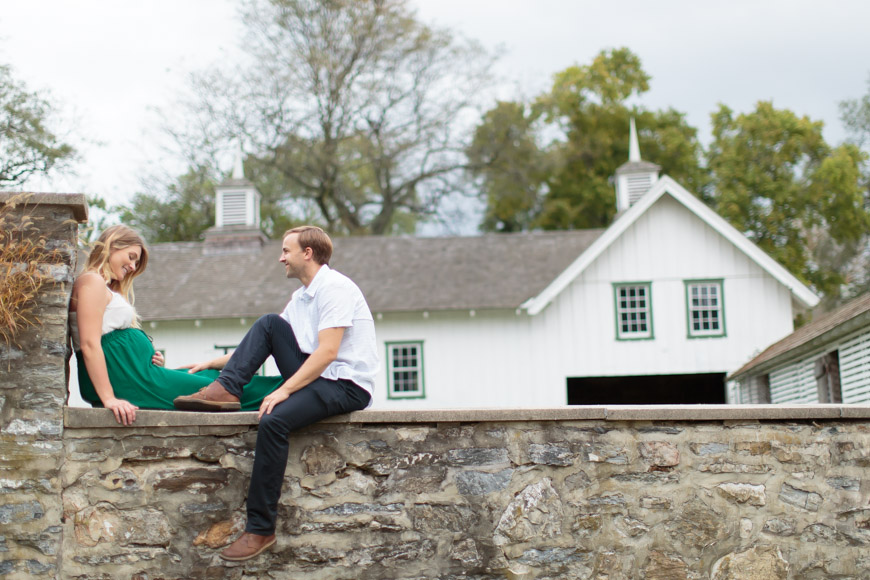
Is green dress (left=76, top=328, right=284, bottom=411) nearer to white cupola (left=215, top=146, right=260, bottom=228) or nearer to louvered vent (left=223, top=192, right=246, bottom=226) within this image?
white cupola (left=215, top=146, right=260, bottom=228)

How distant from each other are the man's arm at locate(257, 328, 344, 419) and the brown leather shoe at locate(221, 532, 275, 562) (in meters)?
0.58

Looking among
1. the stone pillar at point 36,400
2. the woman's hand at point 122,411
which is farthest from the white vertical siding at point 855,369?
the stone pillar at point 36,400

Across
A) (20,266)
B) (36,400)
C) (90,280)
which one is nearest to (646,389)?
(90,280)

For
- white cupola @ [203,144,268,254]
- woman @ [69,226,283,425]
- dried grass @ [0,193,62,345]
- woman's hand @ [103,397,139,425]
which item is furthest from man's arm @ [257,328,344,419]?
white cupola @ [203,144,268,254]

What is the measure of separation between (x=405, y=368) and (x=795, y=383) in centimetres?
785

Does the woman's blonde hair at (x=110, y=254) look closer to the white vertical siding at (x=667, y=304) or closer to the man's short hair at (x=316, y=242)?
the man's short hair at (x=316, y=242)

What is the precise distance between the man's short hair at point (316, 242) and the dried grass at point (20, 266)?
119cm

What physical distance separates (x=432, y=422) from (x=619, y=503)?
1.05 meters

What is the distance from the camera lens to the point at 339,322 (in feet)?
14.4

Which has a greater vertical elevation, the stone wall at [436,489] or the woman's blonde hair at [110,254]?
the woman's blonde hair at [110,254]

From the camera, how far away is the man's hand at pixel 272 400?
426 centimetres

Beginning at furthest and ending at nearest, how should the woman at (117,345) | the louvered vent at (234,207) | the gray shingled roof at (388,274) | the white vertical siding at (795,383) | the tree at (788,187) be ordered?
the tree at (788,187) < the louvered vent at (234,207) < the gray shingled roof at (388,274) < the white vertical siding at (795,383) < the woman at (117,345)

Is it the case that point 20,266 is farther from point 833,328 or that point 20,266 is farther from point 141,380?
point 833,328

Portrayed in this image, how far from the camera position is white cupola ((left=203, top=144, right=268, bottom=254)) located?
74.2 feet
